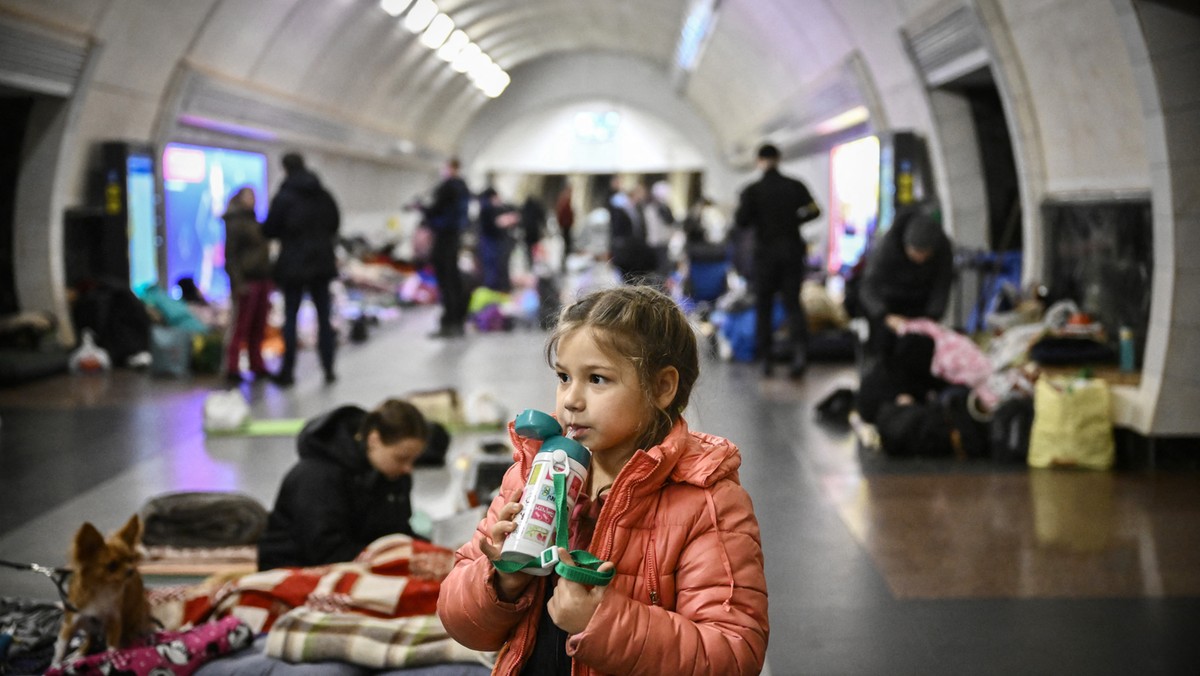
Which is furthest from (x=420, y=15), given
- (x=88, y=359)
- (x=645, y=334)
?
(x=645, y=334)

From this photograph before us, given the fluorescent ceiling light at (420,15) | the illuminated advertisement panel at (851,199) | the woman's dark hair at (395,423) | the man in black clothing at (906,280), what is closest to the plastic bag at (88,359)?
the man in black clothing at (906,280)

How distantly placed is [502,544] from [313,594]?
2503mm

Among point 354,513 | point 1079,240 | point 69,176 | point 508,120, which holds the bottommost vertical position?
point 354,513

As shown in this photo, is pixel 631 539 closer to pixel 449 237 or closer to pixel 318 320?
pixel 318 320

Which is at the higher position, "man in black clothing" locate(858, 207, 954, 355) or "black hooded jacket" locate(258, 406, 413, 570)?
"man in black clothing" locate(858, 207, 954, 355)

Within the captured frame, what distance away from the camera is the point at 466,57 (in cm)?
3186

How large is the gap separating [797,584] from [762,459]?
9.09ft

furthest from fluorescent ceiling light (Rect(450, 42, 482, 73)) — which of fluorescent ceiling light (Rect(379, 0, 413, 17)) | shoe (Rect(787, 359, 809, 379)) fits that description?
shoe (Rect(787, 359, 809, 379))

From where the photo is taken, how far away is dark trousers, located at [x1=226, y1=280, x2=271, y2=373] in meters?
12.4

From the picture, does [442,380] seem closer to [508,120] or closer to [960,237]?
[960,237]

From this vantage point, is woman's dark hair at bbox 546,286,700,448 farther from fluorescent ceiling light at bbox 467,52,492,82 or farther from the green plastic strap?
fluorescent ceiling light at bbox 467,52,492,82

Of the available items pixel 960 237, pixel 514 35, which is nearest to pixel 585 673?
pixel 960 237

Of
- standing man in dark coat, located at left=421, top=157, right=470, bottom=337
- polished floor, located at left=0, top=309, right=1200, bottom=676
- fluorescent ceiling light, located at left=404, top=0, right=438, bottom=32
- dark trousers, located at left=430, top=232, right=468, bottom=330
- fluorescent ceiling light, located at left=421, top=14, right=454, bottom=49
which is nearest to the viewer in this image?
polished floor, located at left=0, top=309, right=1200, bottom=676

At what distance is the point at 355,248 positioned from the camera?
24484mm
